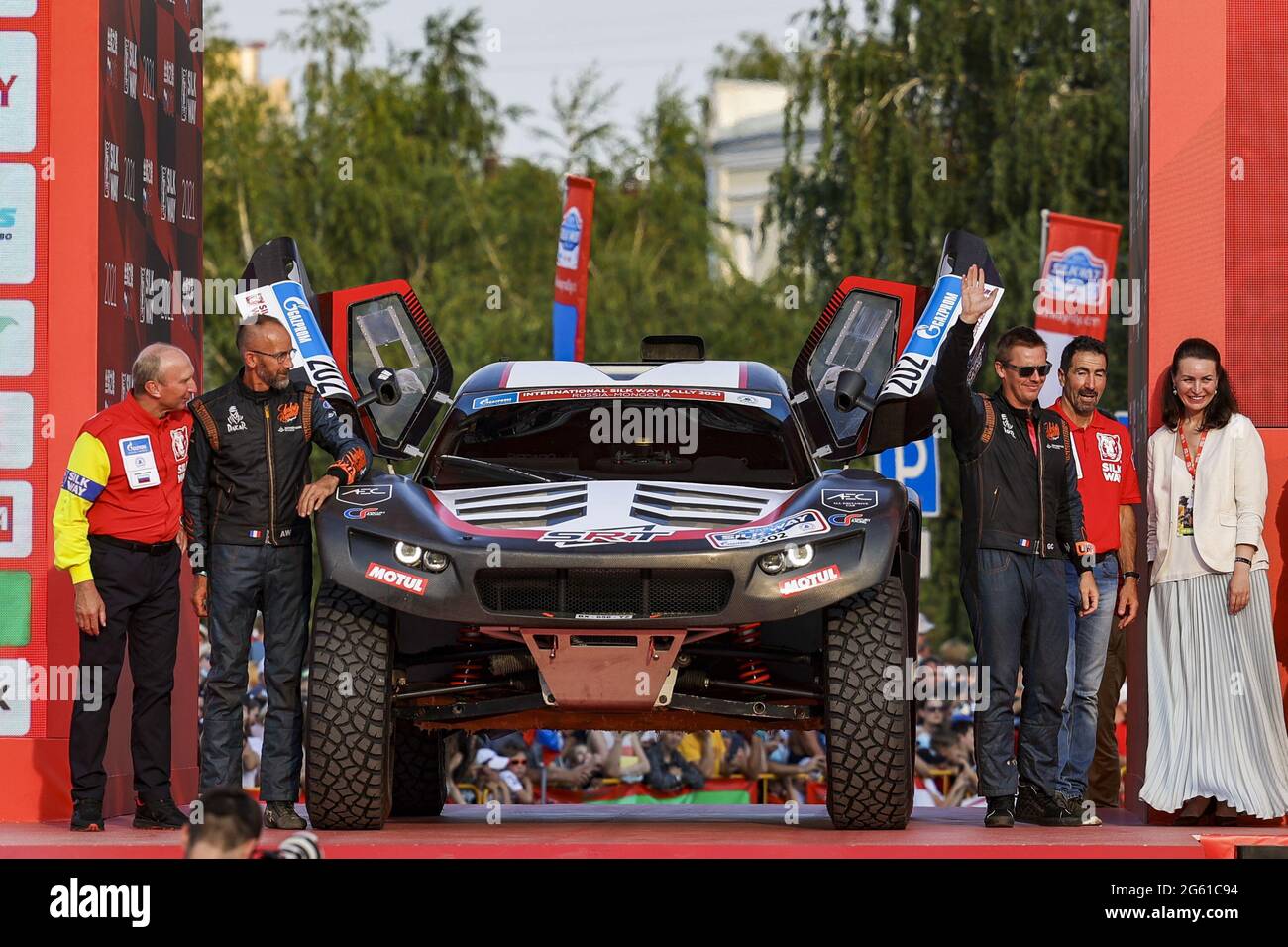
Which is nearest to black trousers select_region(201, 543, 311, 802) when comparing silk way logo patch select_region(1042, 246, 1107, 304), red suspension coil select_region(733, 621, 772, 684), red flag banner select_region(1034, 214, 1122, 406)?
red suspension coil select_region(733, 621, 772, 684)

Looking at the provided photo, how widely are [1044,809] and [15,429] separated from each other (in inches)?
206

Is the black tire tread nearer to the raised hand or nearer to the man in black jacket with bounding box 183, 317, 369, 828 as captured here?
the man in black jacket with bounding box 183, 317, 369, 828

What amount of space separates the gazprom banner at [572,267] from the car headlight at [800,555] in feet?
43.1

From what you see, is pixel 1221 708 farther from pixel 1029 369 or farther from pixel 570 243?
pixel 570 243

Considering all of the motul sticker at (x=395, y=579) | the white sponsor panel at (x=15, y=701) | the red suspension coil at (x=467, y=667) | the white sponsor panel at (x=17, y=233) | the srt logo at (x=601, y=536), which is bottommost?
the white sponsor panel at (x=15, y=701)

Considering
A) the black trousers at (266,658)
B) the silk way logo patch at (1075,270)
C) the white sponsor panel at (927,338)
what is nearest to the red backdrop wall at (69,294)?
the black trousers at (266,658)

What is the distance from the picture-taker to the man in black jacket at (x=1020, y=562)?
8.59 meters

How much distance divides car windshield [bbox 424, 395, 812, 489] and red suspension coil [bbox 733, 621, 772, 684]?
0.78m

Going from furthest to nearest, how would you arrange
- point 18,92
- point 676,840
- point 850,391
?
1. point 18,92
2. point 850,391
3. point 676,840

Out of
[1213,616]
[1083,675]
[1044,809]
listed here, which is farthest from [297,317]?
[1213,616]

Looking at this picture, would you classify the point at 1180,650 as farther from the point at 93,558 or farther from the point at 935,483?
the point at 935,483

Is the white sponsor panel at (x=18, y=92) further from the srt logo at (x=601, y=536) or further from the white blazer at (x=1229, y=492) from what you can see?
the white blazer at (x=1229, y=492)

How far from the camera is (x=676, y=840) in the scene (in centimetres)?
706

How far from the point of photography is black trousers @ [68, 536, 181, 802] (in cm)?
837
